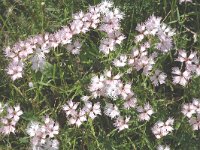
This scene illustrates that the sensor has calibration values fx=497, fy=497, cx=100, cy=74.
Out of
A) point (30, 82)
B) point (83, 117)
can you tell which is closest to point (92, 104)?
point (83, 117)

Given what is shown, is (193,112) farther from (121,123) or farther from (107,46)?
(107,46)

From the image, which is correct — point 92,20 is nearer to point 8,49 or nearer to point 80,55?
point 80,55

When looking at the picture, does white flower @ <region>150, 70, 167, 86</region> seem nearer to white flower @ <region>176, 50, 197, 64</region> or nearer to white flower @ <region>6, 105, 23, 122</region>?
white flower @ <region>176, 50, 197, 64</region>

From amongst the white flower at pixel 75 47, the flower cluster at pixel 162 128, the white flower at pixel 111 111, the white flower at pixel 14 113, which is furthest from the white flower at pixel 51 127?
the flower cluster at pixel 162 128

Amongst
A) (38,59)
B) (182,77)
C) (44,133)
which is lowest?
(44,133)

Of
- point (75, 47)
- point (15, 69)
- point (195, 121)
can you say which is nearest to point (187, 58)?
point (195, 121)

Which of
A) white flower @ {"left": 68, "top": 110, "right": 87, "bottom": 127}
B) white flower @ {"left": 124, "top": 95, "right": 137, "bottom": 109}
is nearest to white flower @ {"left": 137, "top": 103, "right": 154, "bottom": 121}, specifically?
white flower @ {"left": 124, "top": 95, "right": 137, "bottom": 109}
